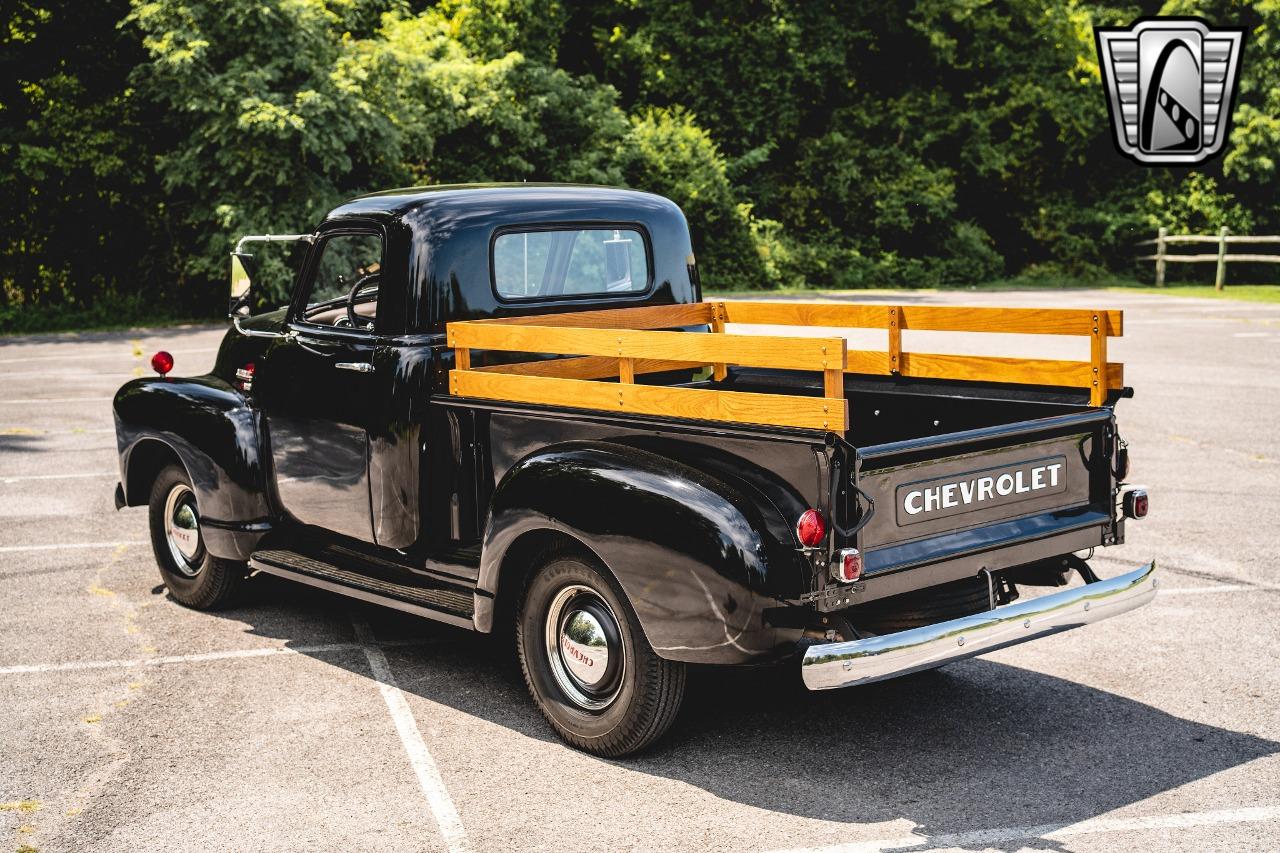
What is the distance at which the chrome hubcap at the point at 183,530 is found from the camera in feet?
22.0

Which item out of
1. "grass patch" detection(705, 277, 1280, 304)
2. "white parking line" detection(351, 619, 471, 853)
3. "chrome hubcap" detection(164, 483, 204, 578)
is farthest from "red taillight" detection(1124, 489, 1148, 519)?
"grass patch" detection(705, 277, 1280, 304)

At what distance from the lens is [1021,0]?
33.0 m

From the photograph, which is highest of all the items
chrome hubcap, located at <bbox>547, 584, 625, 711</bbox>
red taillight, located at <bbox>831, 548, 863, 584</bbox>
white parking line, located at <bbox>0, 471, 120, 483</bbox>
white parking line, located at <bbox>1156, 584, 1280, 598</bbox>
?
red taillight, located at <bbox>831, 548, 863, 584</bbox>

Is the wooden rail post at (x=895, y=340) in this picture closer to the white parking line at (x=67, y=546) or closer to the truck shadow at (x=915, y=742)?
the truck shadow at (x=915, y=742)

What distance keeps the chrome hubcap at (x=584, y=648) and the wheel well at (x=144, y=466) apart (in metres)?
2.76

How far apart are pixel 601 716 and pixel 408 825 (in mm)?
811

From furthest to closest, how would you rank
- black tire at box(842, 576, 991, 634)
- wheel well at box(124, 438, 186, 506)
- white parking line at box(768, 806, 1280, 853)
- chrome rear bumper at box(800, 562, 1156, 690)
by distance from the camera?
wheel well at box(124, 438, 186, 506) < black tire at box(842, 576, 991, 634) < chrome rear bumper at box(800, 562, 1156, 690) < white parking line at box(768, 806, 1280, 853)

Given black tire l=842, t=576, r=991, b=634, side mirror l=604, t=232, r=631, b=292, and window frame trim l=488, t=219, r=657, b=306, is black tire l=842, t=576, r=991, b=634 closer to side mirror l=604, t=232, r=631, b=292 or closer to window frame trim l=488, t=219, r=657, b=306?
window frame trim l=488, t=219, r=657, b=306

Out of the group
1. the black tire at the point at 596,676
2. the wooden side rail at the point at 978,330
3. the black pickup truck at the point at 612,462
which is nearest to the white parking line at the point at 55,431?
the black pickup truck at the point at 612,462

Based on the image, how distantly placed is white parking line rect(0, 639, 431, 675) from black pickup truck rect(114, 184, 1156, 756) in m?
0.40

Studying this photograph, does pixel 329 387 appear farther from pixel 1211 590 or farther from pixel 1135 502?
pixel 1211 590

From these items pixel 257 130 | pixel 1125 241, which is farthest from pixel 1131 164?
pixel 257 130

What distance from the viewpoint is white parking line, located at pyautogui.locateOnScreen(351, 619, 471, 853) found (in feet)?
13.6

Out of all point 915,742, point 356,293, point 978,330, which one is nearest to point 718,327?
point 978,330
